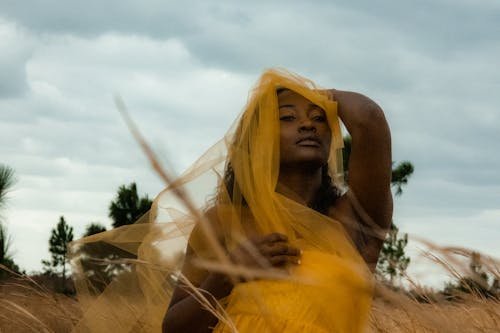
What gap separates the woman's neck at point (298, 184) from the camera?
7.79 ft

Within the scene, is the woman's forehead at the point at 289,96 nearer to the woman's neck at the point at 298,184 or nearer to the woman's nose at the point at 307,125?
the woman's nose at the point at 307,125

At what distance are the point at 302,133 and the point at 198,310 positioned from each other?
60 centimetres

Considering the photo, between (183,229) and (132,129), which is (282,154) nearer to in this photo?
(183,229)

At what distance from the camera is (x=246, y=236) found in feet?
7.65

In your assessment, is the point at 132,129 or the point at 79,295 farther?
the point at 79,295

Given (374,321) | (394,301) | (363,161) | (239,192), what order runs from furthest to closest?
(374,321)
(239,192)
(363,161)
(394,301)

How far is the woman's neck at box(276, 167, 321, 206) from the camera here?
2.37 metres

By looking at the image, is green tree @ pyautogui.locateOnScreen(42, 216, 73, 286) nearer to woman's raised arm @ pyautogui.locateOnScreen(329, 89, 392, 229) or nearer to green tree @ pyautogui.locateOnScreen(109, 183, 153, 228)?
green tree @ pyautogui.locateOnScreen(109, 183, 153, 228)

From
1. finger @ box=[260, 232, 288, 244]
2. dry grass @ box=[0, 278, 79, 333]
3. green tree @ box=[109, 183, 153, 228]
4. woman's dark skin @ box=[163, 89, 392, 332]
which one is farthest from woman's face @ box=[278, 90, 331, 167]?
green tree @ box=[109, 183, 153, 228]

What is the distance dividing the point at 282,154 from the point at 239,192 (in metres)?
0.20

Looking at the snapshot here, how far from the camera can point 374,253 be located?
240 centimetres

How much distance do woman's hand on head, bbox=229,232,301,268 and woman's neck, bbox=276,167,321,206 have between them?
0.26m

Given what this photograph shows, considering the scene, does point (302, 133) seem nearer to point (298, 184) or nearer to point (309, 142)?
point (309, 142)

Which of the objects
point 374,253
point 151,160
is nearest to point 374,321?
point 374,253
